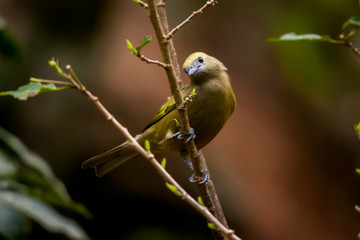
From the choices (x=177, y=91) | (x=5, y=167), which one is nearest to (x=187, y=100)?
(x=177, y=91)

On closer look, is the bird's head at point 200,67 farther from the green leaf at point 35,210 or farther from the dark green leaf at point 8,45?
the green leaf at point 35,210

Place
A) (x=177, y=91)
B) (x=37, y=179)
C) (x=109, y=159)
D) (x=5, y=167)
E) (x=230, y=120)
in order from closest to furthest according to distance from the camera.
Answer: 1. (x=177, y=91)
2. (x=5, y=167)
3. (x=37, y=179)
4. (x=109, y=159)
5. (x=230, y=120)

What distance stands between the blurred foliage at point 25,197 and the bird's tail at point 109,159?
945 mm

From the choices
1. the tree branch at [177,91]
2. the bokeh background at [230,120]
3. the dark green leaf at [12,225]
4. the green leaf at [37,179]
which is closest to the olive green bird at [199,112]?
→ the tree branch at [177,91]

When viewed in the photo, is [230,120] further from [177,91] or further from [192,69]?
[177,91]

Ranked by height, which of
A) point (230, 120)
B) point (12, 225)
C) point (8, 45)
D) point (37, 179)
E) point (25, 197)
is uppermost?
point (230, 120)

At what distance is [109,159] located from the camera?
3742 mm

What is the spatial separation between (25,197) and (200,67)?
5.48 ft

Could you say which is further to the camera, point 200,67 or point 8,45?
point 200,67

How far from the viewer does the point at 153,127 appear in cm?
379

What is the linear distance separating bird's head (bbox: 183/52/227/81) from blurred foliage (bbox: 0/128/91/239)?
1.33 metres

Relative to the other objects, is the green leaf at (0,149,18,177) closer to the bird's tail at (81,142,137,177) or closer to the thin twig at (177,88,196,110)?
the thin twig at (177,88,196,110)

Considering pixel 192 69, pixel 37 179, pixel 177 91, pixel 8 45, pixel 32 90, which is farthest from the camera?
pixel 192 69

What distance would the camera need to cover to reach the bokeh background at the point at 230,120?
5.80 metres
